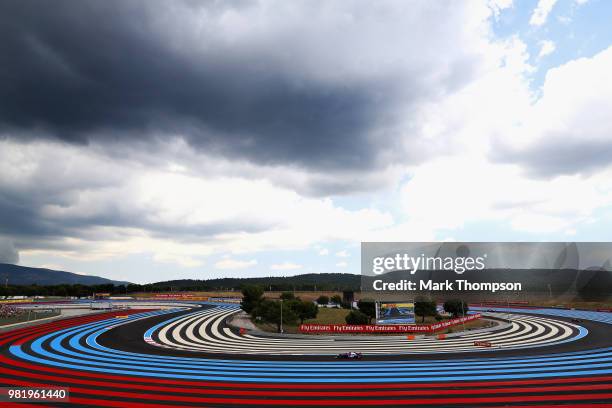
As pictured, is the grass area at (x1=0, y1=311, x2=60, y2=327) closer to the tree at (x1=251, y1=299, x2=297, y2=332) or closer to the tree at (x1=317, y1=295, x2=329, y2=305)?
the tree at (x1=251, y1=299, x2=297, y2=332)

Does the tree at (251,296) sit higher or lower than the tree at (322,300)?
higher

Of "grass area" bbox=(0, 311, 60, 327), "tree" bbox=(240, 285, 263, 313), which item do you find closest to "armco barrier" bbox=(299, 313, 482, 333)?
"tree" bbox=(240, 285, 263, 313)

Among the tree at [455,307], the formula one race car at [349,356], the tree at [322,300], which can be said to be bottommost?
the tree at [322,300]

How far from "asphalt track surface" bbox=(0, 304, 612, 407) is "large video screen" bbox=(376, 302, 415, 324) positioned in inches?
352

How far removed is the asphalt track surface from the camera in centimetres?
2414

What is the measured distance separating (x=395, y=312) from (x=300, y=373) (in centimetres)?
3181

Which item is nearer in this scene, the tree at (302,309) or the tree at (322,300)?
the tree at (302,309)

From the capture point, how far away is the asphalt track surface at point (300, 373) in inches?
950

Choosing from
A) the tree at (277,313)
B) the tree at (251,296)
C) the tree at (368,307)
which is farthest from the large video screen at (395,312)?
the tree at (251,296)

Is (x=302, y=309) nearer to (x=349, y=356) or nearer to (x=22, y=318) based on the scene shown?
(x=349, y=356)

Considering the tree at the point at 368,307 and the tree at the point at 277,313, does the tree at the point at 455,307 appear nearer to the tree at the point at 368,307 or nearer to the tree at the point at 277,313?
the tree at the point at 368,307

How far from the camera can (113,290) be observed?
17088cm

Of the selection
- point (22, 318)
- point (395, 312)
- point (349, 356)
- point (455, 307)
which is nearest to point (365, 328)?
point (395, 312)

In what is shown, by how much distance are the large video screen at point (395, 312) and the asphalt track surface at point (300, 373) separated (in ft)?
29.4
